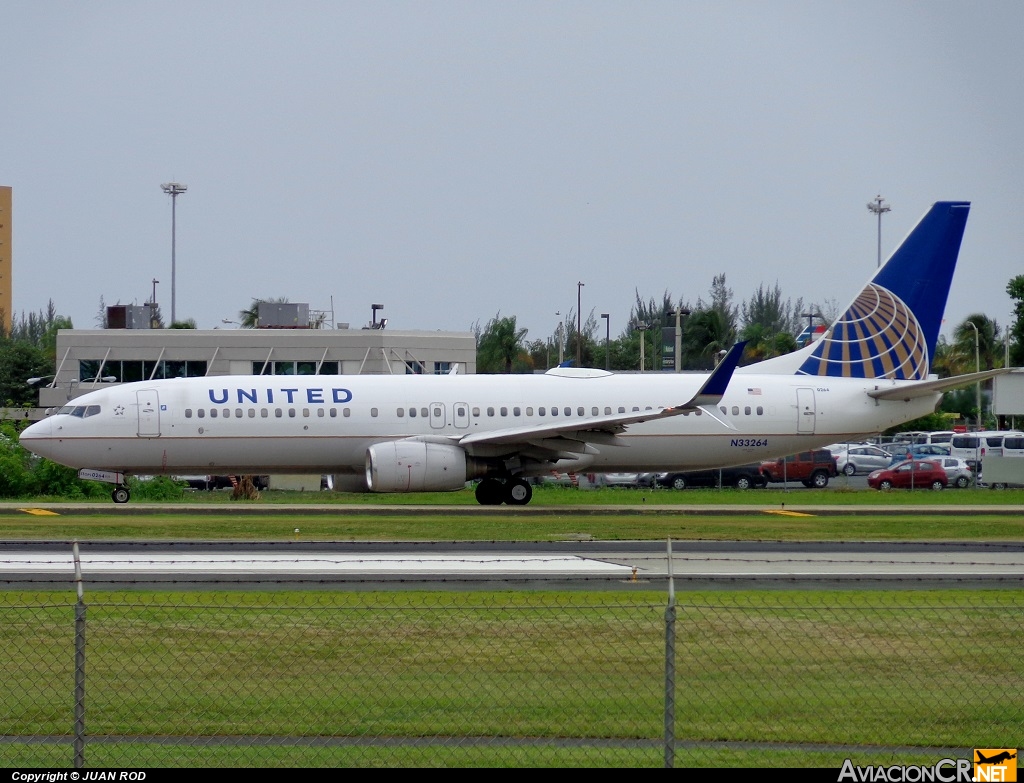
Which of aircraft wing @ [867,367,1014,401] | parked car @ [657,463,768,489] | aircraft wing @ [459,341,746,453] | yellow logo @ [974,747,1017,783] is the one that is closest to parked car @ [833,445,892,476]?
parked car @ [657,463,768,489]

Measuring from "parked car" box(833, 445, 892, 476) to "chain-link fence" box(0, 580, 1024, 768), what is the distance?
153 ft

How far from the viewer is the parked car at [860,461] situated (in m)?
61.3

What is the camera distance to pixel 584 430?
35.4 meters

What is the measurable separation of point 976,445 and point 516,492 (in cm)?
3356

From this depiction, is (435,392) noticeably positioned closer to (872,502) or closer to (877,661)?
(872,502)

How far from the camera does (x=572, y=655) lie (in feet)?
41.3

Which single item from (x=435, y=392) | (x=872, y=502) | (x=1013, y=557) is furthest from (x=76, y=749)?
(x=872, y=502)

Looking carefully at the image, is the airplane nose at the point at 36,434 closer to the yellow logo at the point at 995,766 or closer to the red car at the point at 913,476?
the yellow logo at the point at 995,766

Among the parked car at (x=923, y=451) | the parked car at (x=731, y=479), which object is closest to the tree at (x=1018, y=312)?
the parked car at (x=923, y=451)

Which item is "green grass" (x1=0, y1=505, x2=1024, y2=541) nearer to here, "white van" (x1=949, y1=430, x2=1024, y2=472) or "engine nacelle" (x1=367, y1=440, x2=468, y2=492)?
"engine nacelle" (x1=367, y1=440, x2=468, y2=492)

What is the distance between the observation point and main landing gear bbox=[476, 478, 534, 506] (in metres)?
37.1

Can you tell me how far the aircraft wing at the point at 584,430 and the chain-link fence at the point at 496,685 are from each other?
58.3 feet

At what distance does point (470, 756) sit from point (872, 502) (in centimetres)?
3230

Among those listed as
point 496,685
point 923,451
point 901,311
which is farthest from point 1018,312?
point 496,685
